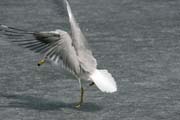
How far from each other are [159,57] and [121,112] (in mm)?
1258

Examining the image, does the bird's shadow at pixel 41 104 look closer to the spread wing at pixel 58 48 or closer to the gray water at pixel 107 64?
the gray water at pixel 107 64

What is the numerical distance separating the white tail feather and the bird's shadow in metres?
0.14

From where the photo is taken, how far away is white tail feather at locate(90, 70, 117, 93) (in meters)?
4.32

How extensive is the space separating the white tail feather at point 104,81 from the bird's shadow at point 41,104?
0.14 metres

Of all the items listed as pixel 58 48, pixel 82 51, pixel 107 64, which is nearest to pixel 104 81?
pixel 82 51

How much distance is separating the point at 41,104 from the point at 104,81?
454 millimetres

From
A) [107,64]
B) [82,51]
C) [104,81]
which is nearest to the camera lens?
[104,81]

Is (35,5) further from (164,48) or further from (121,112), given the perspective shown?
(121,112)

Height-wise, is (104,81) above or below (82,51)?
Result: below

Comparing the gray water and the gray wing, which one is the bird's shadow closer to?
the gray water

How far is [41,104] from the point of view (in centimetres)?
445

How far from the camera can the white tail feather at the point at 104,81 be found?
4.32m

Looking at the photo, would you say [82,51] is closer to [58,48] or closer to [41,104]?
[58,48]

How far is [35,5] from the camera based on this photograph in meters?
6.86
